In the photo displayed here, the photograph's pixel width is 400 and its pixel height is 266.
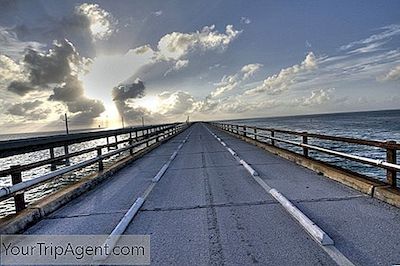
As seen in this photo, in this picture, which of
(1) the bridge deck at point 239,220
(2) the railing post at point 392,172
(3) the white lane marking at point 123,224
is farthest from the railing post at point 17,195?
(2) the railing post at point 392,172

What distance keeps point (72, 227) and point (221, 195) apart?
320cm

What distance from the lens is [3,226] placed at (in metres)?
4.89

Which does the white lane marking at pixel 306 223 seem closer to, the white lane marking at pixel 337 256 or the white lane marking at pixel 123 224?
the white lane marking at pixel 337 256

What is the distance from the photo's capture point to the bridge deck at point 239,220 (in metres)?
3.79

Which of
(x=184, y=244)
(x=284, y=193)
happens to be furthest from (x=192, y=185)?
(x=184, y=244)

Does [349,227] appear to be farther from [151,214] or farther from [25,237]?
[25,237]

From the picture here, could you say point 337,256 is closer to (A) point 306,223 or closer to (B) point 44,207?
(A) point 306,223

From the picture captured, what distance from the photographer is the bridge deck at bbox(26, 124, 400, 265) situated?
3.79 metres

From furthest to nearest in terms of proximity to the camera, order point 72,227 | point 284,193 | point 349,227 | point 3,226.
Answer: point 284,193
point 72,227
point 3,226
point 349,227

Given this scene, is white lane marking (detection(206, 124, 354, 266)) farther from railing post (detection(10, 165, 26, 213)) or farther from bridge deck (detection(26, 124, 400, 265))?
railing post (detection(10, 165, 26, 213))

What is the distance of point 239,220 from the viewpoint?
16.8ft

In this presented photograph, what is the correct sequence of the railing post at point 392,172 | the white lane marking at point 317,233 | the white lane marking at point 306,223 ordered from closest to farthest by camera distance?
the white lane marking at point 317,233 < the white lane marking at point 306,223 < the railing post at point 392,172

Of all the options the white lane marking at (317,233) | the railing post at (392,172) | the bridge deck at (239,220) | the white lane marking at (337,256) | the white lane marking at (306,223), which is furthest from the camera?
the railing post at (392,172)

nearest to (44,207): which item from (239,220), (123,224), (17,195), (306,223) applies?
(17,195)
